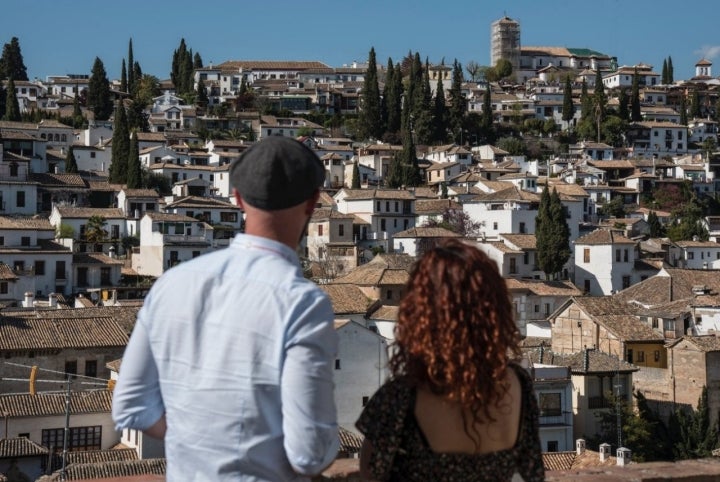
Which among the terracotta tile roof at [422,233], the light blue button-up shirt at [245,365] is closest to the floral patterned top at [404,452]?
the light blue button-up shirt at [245,365]

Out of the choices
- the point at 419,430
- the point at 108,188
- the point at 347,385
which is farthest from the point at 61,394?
the point at 108,188

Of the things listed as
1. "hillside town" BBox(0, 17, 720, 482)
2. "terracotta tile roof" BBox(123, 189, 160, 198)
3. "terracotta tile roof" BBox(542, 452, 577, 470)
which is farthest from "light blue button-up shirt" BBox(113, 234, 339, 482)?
"terracotta tile roof" BBox(123, 189, 160, 198)

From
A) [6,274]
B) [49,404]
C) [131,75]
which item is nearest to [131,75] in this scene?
[131,75]

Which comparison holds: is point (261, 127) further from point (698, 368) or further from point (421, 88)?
point (698, 368)

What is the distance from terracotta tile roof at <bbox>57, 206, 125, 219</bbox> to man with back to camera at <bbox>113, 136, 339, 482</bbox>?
162 feet

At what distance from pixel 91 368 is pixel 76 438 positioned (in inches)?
137

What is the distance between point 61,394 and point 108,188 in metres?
34.8

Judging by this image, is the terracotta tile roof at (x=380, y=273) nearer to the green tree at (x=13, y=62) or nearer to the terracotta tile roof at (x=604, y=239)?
the terracotta tile roof at (x=604, y=239)

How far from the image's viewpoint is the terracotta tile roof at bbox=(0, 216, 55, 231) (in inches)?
1727

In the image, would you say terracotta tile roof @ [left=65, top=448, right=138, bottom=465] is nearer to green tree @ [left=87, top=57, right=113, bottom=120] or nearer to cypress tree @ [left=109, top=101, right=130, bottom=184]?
cypress tree @ [left=109, top=101, right=130, bottom=184]

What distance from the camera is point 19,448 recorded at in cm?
2217

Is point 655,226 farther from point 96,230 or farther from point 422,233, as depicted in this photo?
point 96,230

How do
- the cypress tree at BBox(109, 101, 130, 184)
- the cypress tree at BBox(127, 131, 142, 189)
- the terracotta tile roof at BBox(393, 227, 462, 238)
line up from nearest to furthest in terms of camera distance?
the terracotta tile roof at BBox(393, 227, 462, 238), the cypress tree at BBox(127, 131, 142, 189), the cypress tree at BBox(109, 101, 130, 184)

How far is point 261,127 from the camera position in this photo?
81875 millimetres
